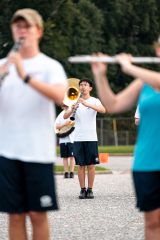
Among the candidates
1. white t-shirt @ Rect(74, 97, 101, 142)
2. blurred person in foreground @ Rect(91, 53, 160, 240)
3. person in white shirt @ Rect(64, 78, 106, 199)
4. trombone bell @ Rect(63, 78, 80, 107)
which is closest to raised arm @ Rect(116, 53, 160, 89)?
blurred person in foreground @ Rect(91, 53, 160, 240)

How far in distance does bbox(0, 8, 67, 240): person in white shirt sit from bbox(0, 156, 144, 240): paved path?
8.29ft

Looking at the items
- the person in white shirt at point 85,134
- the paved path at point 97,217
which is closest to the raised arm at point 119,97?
the paved path at point 97,217

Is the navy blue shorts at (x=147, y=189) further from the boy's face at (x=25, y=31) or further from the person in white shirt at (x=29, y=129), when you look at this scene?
the boy's face at (x=25, y=31)

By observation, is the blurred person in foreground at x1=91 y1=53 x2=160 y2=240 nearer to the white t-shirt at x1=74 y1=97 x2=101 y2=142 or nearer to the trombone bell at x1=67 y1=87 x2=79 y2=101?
the white t-shirt at x1=74 y1=97 x2=101 y2=142

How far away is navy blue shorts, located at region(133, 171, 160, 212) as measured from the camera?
6.48 m

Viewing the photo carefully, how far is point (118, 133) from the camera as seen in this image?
55.6 meters

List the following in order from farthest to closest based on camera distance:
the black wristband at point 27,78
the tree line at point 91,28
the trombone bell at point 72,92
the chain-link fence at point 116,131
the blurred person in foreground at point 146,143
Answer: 1. the chain-link fence at point 116,131
2. the tree line at point 91,28
3. the trombone bell at point 72,92
4. the blurred person in foreground at point 146,143
5. the black wristband at point 27,78

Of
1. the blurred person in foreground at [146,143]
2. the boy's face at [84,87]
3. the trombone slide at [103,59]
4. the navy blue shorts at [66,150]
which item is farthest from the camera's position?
the navy blue shorts at [66,150]

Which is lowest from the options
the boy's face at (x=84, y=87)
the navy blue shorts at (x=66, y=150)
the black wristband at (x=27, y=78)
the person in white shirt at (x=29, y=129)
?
the navy blue shorts at (x=66, y=150)

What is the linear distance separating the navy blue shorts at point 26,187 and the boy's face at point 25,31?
842 mm

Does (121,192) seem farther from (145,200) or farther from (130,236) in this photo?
(145,200)

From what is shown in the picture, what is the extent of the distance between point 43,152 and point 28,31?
32.7 inches

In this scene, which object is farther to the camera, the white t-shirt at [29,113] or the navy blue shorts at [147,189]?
the navy blue shorts at [147,189]

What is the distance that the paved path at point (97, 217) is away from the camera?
938 centimetres
